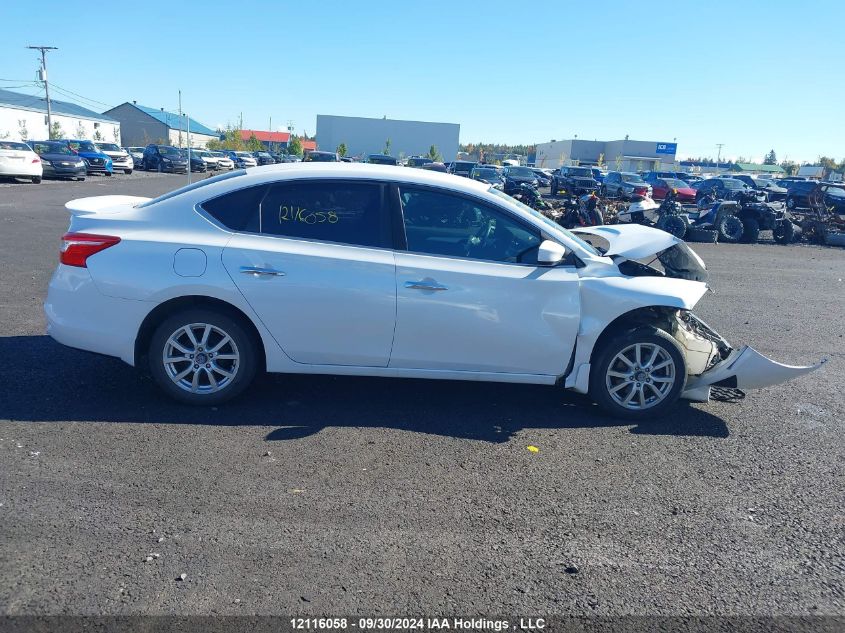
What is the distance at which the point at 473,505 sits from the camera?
3725mm

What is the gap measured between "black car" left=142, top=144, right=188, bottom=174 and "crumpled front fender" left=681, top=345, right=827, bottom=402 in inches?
1718

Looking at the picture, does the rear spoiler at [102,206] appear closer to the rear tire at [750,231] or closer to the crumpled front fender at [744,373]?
the crumpled front fender at [744,373]

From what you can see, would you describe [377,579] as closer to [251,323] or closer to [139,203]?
[251,323]

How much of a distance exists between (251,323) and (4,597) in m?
2.34

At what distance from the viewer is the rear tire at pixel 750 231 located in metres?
18.9

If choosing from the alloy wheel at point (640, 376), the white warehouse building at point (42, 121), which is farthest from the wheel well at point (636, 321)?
the white warehouse building at point (42, 121)

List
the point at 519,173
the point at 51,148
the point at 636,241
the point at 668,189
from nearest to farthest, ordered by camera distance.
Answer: the point at 636,241 < the point at 51,148 < the point at 668,189 < the point at 519,173

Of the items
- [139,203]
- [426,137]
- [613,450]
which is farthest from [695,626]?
[426,137]

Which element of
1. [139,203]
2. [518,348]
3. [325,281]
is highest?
[139,203]

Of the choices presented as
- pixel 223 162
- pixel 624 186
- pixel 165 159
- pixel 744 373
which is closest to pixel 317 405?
pixel 744 373

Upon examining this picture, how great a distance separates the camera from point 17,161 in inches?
955

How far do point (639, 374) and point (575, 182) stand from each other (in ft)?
94.1

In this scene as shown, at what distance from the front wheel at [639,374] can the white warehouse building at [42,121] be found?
58175mm

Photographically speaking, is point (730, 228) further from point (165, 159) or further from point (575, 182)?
point (165, 159)
